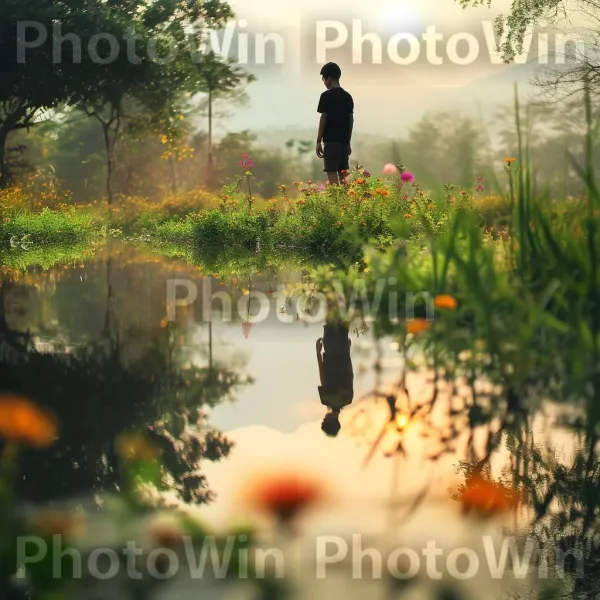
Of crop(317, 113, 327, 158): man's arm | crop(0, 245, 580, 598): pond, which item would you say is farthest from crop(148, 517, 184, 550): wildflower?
crop(317, 113, 327, 158): man's arm

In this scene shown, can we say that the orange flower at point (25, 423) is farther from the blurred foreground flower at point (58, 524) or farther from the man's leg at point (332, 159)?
the man's leg at point (332, 159)

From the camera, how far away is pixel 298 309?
27.1ft

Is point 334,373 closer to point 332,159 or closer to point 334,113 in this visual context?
point 334,113

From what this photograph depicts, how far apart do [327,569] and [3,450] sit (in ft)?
5.32

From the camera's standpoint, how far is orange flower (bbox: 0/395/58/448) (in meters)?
3.70

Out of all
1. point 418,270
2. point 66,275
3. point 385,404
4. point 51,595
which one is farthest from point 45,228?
point 51,595

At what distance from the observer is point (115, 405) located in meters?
4.36

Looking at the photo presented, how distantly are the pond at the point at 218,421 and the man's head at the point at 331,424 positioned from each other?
1.3 inches

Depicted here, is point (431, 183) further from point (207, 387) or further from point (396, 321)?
point (207, 387)

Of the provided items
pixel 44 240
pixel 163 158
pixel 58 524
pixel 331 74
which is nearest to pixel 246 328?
pixel 58 524

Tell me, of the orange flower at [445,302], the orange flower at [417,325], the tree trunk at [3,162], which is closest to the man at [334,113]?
the orange flower at [417,325]

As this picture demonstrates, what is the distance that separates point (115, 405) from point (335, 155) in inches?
476

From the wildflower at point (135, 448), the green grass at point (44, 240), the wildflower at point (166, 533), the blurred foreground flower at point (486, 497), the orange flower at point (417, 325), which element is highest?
the green grass at point (44, 240)

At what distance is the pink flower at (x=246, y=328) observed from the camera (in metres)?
6.84
